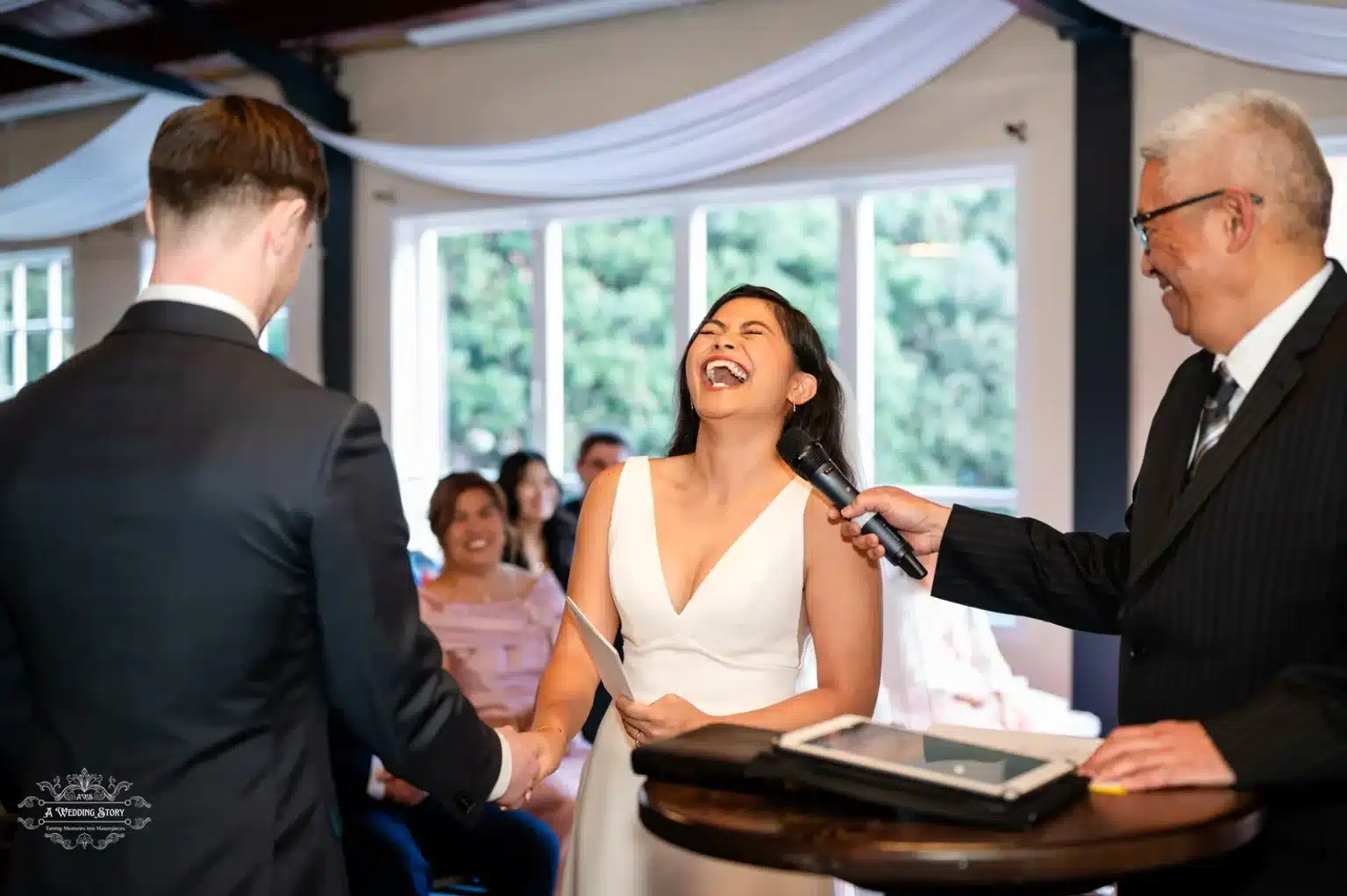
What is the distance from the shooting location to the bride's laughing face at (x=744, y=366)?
240 centimetres

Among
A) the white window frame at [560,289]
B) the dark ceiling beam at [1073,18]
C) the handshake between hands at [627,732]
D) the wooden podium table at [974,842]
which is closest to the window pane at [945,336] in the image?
the white window frame at [560,289]

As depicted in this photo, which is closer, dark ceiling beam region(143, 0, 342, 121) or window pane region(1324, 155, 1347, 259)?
window pane region(1324, 155, 1347, 259)

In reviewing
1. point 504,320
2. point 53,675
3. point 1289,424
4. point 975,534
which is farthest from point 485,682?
point 504,320

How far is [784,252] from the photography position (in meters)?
6.64

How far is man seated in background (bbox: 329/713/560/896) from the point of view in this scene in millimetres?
3418

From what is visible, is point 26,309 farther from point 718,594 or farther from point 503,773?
point 503,773

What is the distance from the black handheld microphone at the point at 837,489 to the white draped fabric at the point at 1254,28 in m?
3.26

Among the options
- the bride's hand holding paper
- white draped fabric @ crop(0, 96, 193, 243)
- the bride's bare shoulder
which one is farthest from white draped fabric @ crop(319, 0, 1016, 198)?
the bride's hand holding paper

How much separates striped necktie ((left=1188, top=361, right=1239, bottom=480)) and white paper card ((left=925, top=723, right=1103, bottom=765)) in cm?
38

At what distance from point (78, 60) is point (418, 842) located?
15.2 ft

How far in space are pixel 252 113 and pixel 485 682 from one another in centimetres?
287

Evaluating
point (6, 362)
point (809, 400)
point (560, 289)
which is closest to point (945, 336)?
point (560, 289)

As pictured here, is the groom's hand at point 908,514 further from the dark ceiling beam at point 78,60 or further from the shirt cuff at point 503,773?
the dark ceiling beam at point 78,60

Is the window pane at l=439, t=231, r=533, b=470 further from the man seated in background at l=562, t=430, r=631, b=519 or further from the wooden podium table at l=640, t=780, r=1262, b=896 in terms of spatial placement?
the wooden podium table at l=640, t=780, r=1262, b=896
